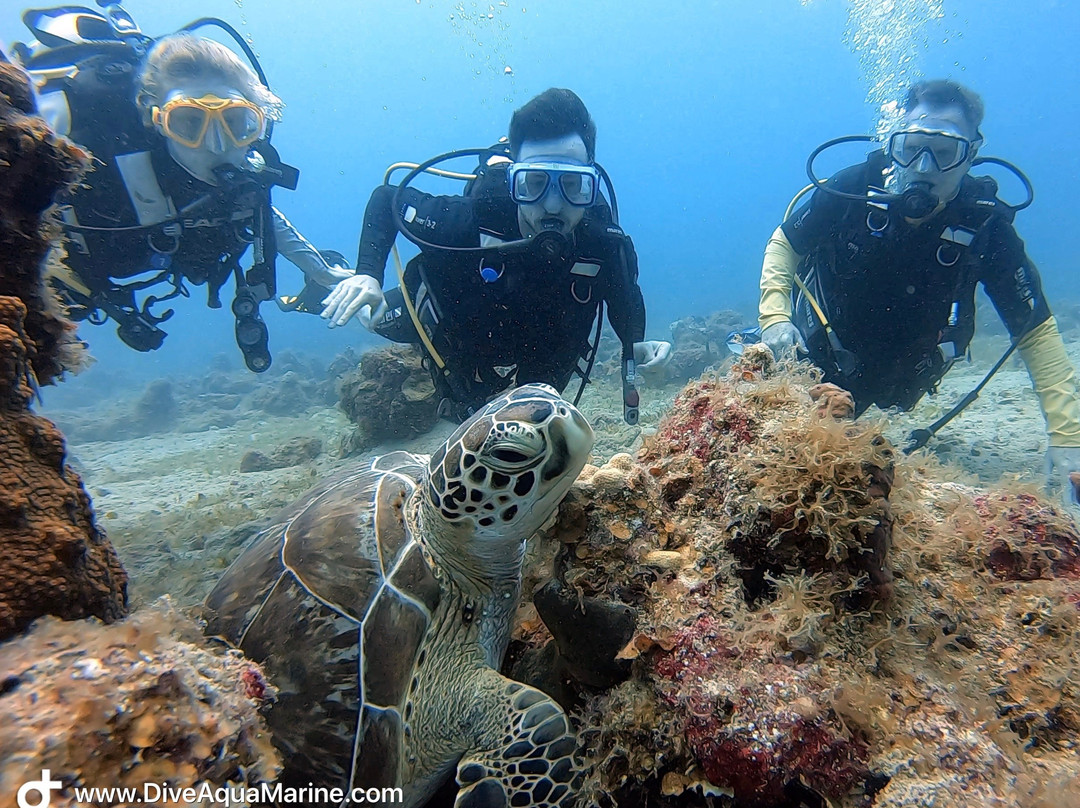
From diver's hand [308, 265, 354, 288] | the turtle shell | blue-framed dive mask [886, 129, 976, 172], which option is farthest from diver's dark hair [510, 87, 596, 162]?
the turtle shell

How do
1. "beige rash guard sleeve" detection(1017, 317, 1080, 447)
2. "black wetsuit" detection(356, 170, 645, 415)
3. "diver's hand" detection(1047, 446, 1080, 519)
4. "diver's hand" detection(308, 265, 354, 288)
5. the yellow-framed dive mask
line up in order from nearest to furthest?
"diver's hand" detection(1047, 446, 1080, 519), "beige rash guard sleeve" detection(1017, 317, 1080, 447), "black wetsuit" detection(356, 170, 645, 415), the yellow-framed dive mask, "diver's hand" detection(308, 265, 354, 288)

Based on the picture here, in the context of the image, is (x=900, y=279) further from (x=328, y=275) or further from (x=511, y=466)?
(x=328, y=275)

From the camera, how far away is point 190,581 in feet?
11.9

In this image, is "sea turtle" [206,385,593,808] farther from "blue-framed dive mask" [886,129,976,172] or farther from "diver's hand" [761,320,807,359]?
"blue-framed dive mask" [886,129,976,172]

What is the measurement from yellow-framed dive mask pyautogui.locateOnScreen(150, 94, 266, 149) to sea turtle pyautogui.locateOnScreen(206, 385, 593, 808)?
4250mm

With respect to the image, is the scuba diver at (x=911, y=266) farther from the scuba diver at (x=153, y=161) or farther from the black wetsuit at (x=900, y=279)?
the scuba diver at (x=153, y=161)

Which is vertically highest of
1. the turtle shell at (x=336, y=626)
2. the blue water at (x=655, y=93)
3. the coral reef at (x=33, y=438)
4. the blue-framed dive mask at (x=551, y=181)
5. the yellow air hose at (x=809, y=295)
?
the blue water at (x=655, y=93)

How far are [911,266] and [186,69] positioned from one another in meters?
6.53

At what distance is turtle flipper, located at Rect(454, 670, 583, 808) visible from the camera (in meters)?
1.50

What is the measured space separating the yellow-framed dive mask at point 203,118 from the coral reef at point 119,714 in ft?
16.1

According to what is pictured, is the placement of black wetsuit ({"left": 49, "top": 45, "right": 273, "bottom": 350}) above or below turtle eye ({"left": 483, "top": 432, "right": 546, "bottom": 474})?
below

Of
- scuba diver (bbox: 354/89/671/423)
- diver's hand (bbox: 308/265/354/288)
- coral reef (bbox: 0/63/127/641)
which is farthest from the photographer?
diver's hand (bbox: 308/265/354/288)

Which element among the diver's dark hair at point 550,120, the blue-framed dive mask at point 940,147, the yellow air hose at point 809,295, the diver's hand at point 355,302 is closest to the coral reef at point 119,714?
the diver's hand at point 355,302

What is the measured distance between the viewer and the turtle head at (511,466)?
1595 mm
